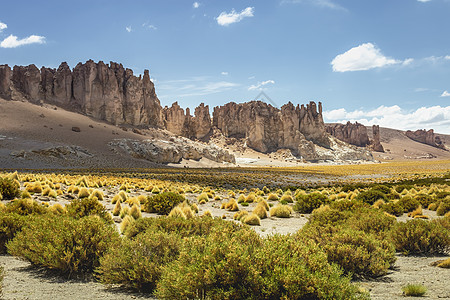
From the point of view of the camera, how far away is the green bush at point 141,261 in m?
5.32

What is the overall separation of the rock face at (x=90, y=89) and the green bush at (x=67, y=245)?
319ft

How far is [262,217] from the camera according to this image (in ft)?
48.9

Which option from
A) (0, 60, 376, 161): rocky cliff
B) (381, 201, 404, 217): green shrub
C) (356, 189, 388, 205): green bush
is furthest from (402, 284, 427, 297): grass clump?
(0, 60, 376, 161): rocky cliff

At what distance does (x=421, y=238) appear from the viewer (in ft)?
25.8

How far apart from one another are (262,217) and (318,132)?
477ft

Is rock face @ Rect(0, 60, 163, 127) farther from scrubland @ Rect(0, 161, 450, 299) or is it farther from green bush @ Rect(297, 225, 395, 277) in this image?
green bush @ Rect(297, 225, 395, 277)

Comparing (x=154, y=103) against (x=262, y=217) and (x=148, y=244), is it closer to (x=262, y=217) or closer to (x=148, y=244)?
(x=262, y=217)

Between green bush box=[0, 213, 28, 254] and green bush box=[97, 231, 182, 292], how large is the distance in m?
3.33

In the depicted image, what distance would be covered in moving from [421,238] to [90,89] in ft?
341

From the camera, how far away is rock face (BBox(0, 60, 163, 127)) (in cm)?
9106

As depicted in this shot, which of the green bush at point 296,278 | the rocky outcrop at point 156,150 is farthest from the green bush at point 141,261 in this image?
the rocky outcrop at point 156,150

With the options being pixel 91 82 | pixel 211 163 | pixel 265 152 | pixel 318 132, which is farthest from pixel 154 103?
pixel 318 132

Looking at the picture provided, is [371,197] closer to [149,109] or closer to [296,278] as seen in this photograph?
[296,278]

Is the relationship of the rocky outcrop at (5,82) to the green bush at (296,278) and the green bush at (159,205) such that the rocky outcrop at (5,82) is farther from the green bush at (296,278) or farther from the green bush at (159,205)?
the green bush at (296,278)
